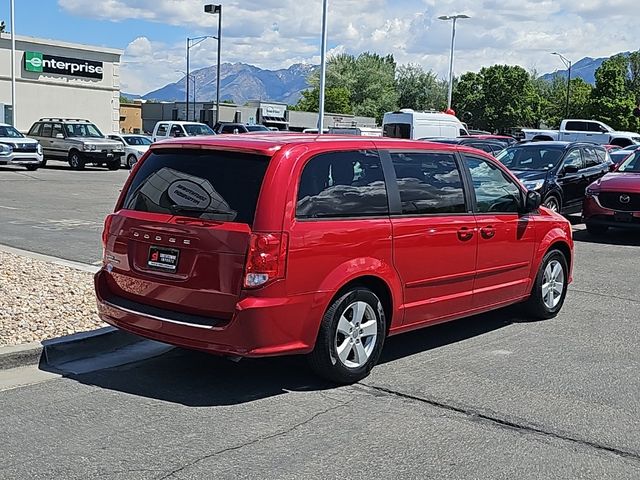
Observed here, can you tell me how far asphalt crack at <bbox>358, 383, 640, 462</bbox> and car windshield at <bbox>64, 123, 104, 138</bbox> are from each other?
29.3 m

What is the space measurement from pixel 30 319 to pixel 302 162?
303cm

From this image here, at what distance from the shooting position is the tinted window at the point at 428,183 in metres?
6.48

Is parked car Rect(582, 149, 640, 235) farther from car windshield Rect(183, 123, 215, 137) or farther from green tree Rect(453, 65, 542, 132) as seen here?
green tree Rect(453, 65, 542, 132)

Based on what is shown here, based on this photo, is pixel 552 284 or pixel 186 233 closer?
pixel 186 233

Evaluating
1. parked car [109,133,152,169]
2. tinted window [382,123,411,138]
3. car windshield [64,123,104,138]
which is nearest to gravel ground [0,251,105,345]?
parked car [109,133,152,169]

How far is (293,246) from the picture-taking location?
550cm

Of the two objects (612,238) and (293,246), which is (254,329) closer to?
(293,246)

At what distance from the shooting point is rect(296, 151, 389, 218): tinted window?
18.9ft

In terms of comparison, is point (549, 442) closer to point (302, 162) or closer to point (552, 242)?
point (302, 162)

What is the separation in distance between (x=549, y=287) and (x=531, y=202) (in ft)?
3.41

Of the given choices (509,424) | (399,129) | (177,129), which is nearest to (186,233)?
(509,424)

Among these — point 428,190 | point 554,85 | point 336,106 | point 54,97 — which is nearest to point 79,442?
point 428,190

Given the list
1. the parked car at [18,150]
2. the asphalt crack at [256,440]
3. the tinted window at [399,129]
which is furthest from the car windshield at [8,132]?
the asphalt crack at [256,440]

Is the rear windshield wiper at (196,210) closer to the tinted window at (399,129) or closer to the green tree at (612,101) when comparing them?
the tinted window at (399,129)
